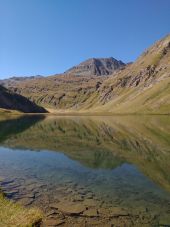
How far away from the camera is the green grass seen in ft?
66.1

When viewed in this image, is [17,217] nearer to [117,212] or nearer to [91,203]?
[91,203]

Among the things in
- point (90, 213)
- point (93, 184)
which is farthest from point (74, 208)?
point (93, 184)

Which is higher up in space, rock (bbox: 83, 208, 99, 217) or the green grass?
the green grass

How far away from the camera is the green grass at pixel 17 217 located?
66.1 feet

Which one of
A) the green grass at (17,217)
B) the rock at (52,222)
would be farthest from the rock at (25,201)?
the rock at (52,222)

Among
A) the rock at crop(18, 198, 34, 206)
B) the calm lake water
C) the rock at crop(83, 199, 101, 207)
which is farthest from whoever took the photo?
the rock at crop(83, 199, 101, 207)

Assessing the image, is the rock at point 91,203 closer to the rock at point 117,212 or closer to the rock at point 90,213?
the rock at point 90,213

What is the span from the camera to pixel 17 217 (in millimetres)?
21359

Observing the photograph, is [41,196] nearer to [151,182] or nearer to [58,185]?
[58,185]

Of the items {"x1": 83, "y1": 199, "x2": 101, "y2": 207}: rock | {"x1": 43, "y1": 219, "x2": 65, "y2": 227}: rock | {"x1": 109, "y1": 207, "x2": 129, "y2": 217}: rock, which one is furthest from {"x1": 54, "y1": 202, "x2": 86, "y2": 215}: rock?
{"x1": 109, "y1": 207, "x2": 129, "y2": 217}: rock

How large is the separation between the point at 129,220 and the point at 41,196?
951 centimetres

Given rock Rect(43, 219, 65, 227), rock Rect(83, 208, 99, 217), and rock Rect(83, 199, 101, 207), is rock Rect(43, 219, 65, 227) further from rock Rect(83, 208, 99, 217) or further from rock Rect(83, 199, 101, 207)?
rock Rect(83, 199, 101, 207)

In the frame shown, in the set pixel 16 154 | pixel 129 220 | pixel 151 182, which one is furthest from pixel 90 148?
pixel 129 220

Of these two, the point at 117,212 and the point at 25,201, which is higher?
the point at 117,212
